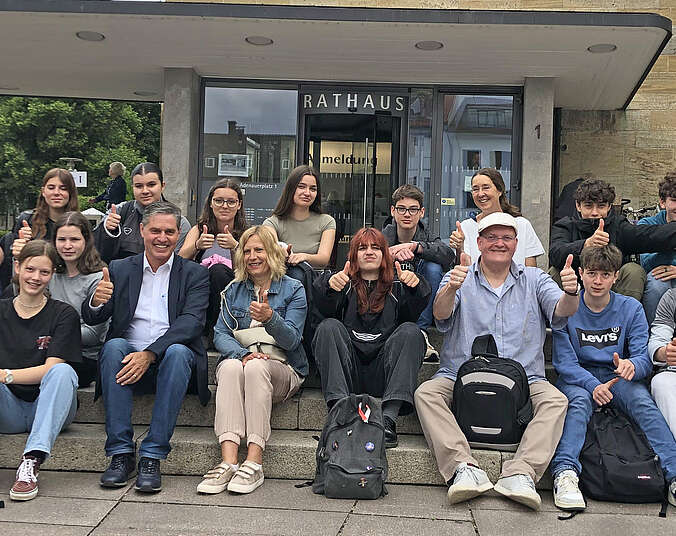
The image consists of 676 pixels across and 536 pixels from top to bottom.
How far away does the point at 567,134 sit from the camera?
10.9 metres

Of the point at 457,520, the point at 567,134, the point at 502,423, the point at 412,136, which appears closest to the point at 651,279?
the point at 502,423

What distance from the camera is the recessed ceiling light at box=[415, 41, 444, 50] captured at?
26.2ft

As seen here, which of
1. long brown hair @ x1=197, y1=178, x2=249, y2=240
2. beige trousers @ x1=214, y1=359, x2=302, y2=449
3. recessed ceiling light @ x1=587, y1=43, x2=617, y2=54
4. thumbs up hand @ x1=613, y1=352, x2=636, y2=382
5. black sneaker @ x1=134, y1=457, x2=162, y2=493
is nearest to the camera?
black sneaker @ x1=134, y1=457, x2=162, y2=493

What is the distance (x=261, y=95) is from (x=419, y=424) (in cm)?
618

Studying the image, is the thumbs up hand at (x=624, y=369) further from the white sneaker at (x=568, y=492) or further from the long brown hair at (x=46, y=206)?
the long brown hair at (x=46, y=206)

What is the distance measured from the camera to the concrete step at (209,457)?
4.55 meters

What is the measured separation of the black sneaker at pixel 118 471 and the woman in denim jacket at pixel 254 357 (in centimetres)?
47

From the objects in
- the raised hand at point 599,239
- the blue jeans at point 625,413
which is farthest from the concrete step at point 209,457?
the raised hand at point 599,239

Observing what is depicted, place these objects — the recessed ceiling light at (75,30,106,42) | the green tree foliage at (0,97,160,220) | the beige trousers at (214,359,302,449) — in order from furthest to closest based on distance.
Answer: the green tree foliage at (0,97,160,220), the recessed ceiling light at (75,30,106,42), the beige trousers at (214,359,302,449)

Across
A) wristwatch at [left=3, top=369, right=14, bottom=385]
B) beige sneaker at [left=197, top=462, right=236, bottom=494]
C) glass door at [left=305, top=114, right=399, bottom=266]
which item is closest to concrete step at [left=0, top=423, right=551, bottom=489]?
beige sneaker at [left=197, top=462, right=236, bottom=494]

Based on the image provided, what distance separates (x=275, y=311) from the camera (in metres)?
4.87

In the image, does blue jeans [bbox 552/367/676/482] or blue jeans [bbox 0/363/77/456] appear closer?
blue jeans [bbox 0/363/77/456]

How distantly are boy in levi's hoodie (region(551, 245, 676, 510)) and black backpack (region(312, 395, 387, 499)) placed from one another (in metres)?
1.04

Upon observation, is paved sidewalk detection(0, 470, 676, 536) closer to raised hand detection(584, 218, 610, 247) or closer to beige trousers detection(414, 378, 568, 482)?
beige trousers detection(414, 378, 568, 482)
